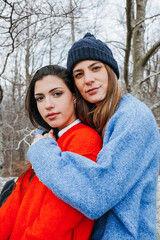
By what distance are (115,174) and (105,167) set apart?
68mm

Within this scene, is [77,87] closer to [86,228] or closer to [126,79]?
[86,228]

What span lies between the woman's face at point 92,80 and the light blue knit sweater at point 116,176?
1.01 feet

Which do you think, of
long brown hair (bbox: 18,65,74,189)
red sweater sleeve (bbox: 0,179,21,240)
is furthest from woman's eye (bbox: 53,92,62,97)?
red sweater sleeve (bbox: 0,179,21,240)

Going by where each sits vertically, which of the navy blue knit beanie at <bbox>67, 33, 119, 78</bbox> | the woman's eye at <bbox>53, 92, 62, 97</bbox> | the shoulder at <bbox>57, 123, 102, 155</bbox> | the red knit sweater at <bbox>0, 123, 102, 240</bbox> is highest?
the navy blue knit beanie at <bbox>67, 33, 119, 78</bbox>

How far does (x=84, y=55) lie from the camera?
152 centimetres

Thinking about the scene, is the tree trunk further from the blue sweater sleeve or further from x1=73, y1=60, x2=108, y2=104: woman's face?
the blue sweater sleeve

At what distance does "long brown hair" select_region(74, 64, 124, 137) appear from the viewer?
145 cm

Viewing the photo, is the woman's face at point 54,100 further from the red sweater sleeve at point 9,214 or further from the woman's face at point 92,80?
the red sweater sleeve at point 9,214

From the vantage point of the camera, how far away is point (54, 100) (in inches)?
57.6

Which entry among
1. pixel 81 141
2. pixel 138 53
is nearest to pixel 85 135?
pixel 81 141

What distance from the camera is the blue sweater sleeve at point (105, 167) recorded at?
3.23 ft

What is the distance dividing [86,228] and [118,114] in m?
0.73

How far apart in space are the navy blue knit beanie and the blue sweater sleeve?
0.55 metres

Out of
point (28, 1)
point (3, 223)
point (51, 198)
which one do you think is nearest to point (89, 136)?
point (51, 198)
